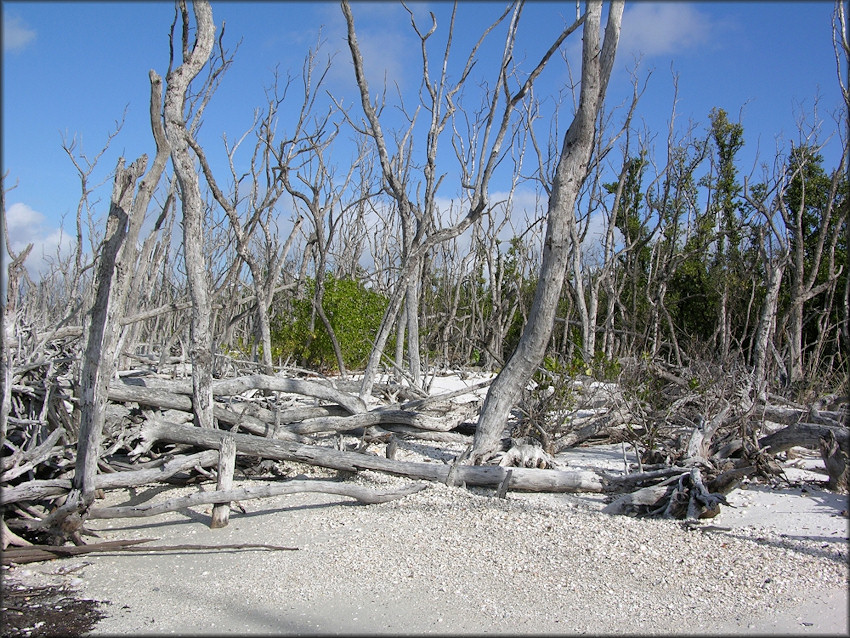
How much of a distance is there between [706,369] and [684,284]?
987 cm

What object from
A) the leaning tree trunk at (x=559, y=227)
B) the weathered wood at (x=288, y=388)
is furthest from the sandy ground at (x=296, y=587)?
the weathered wood at (x=288, y=388)

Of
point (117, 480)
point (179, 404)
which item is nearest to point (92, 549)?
point (117, 480)

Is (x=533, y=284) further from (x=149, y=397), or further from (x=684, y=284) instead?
(x=149, y=397)

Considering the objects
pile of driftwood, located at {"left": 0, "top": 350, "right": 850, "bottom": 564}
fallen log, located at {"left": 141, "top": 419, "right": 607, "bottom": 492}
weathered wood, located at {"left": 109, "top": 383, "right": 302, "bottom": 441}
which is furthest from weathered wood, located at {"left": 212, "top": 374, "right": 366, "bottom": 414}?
fallen log, located at {"left": 141, "top": 419, "right": 607, "bottom": 492}

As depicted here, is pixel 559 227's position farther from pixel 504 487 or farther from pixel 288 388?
pixel 288 388

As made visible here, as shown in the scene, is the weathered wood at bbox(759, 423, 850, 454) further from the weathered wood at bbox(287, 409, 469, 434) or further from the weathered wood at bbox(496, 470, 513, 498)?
the weathered wood at bbox(287, 409, 469, 434)

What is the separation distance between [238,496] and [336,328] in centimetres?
760

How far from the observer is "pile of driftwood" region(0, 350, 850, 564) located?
539 centimetres

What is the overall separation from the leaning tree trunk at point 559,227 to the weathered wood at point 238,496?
136 cm

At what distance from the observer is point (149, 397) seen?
6590mm

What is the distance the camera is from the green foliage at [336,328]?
12.9m

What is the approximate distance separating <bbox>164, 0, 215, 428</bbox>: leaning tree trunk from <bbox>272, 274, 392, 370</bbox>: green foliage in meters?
6.34

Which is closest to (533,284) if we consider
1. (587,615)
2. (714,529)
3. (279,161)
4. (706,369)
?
(279,161)

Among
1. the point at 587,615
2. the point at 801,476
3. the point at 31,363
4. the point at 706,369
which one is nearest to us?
the point at 587,615
